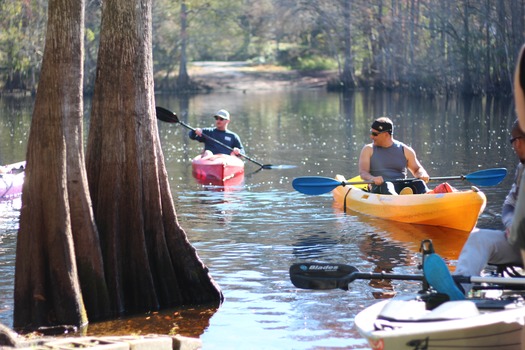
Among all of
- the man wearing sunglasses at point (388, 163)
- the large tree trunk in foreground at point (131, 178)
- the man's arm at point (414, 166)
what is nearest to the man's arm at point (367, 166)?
the man wearing sunglasses at point (388, 163)

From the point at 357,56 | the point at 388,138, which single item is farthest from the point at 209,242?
the point at 357,56

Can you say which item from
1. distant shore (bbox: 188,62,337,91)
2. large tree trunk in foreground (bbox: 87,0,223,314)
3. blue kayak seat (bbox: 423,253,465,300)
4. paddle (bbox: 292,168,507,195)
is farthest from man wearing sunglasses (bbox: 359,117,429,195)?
distant shore (bbox: 188,62,337,91)

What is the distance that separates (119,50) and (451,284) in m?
3.68

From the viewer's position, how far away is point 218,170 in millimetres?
19688

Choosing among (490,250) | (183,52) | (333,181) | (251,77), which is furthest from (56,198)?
(251,77)

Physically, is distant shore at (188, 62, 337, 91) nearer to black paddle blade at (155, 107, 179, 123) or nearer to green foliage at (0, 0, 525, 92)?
green foliage at (0, 0, 525, 92)

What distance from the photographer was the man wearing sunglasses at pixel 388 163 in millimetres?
14477

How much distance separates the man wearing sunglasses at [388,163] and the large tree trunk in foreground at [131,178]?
557 centimetres

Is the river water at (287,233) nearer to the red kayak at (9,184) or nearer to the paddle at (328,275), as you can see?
the red kayak at (9,184)

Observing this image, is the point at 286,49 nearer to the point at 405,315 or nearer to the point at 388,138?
the point at 388,138

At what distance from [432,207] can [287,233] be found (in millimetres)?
1850

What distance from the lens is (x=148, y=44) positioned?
9367mm

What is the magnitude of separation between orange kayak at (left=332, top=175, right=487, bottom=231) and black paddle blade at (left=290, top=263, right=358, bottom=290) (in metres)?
5.99

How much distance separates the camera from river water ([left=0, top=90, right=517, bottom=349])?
899 cm
